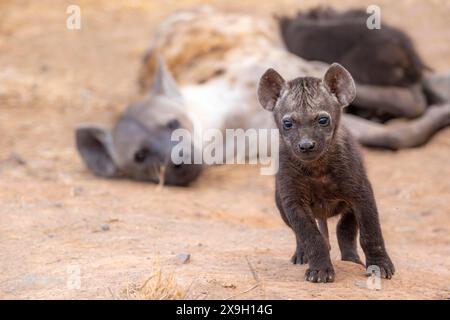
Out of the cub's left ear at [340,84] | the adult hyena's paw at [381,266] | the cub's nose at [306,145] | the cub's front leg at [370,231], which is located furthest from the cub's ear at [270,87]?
the adult hyena's paw at [381,266]

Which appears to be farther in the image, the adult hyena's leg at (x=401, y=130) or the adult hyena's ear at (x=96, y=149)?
the adult hyena's leg at (x=401, y=130)

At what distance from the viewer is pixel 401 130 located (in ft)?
24.0

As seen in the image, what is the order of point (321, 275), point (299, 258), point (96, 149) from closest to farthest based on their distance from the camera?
1. point (321, 275)
2. point (299, 258)
3. point (96, 149)

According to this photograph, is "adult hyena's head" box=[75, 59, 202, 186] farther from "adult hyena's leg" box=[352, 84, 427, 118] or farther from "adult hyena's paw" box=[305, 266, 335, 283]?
"adult hyena's paw" box=[305, 266, 335, 283]

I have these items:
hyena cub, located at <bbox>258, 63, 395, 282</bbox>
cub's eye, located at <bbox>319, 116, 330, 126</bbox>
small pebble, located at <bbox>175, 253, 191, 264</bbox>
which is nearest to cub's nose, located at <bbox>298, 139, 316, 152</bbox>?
hyena cub, located at <bbox>258, 63, 395, 282</bbox>

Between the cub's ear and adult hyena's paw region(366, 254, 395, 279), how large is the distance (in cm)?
94

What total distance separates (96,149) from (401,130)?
2633 millimetres

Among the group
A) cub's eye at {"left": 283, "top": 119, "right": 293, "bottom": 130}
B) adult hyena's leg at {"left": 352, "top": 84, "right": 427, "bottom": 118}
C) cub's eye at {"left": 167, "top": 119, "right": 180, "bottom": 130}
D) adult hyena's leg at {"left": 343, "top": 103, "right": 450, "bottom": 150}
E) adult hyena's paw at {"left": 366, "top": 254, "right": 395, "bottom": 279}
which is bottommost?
adult hyena's paw at {"left": 366, "top": 254, "right": 395, "bottom": 279}

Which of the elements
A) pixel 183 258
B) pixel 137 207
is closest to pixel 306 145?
pixel 183 258

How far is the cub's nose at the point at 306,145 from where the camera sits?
12.4 feet

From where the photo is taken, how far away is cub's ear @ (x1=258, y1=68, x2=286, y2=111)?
4254 millimetres

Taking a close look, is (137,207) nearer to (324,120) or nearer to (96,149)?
(96,149)

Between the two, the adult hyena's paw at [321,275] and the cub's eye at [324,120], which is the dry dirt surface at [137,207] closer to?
the adult hyena's paw at [321,275]

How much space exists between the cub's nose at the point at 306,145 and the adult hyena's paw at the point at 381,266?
1.97 ft
